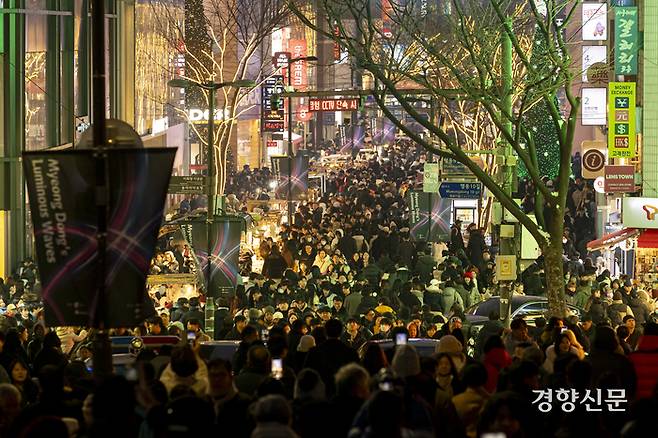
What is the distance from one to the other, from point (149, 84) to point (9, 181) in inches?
984

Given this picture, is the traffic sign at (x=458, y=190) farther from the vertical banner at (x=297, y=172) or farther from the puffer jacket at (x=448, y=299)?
the vertical banner at (x=297, y=172)

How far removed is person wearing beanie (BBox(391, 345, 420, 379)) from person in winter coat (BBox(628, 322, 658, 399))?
2618 millimetres

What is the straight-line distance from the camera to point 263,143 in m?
95.9

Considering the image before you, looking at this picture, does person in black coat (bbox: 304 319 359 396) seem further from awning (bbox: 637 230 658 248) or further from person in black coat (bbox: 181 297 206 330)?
awning (bbox: 637 230 658 248)

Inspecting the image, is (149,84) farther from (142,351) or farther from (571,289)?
(142,351)

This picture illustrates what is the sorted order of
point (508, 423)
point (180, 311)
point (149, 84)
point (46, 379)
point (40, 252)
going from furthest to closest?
1. point (149, 84)
2. point (180, 311)
3. point (40, 252)
4. point (46, 379)
5. point (508, 423)

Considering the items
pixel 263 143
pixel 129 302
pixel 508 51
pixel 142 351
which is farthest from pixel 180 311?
pixel 263 143

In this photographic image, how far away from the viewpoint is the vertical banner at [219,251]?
29.8 meters

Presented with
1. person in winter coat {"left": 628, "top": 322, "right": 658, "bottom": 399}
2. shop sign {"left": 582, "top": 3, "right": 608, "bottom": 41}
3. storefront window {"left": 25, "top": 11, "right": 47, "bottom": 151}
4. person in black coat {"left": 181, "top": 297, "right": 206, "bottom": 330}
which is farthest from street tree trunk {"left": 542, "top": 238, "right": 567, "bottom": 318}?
storefront window {"left": 25, "top": 11, "right": 47, "bottom": 151}

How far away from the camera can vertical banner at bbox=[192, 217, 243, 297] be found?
97.6 ft

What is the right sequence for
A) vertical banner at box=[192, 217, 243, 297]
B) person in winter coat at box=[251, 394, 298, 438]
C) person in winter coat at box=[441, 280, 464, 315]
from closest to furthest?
person in winter coat at box=[251, 394, 298, 438] → person in winter coat at box=[441, 280, 464, 315] → vertical banner at box=[192, 217, 243, 297]

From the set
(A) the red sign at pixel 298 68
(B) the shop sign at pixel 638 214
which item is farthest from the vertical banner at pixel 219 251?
(A) the red sign at pixel 298 68

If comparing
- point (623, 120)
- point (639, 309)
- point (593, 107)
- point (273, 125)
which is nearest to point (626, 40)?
point (623, 120)

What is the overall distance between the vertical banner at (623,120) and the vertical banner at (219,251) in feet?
31.6
